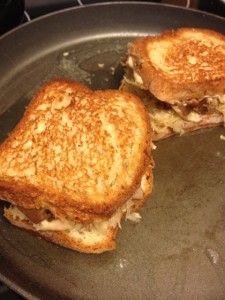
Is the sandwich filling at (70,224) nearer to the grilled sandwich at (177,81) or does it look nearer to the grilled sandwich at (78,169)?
the grilled sandwich at (78,169)

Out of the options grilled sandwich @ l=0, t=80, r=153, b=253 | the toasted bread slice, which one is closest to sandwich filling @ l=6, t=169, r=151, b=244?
grilled sandwich @ l=0, t=80, r=153, b=253

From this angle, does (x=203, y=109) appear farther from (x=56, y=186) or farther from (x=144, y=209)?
(x=56, y=186)

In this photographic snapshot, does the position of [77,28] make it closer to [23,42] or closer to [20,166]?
[23,42]

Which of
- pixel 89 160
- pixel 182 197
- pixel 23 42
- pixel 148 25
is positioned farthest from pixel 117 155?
pixel 148 25

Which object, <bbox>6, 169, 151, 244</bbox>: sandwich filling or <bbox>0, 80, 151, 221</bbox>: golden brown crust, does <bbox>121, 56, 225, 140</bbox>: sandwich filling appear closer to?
<bbox>0, 80, 151, 221</bbox>: golden brown crust

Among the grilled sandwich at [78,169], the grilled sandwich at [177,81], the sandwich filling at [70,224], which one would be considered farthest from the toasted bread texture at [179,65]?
the sandwich filling at [70,224]

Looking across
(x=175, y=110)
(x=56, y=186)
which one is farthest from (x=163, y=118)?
(x=56, y=186)

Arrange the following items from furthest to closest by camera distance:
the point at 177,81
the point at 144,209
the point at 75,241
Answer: the point at 177,81 → the point at 144,209 → the point at 75,241
